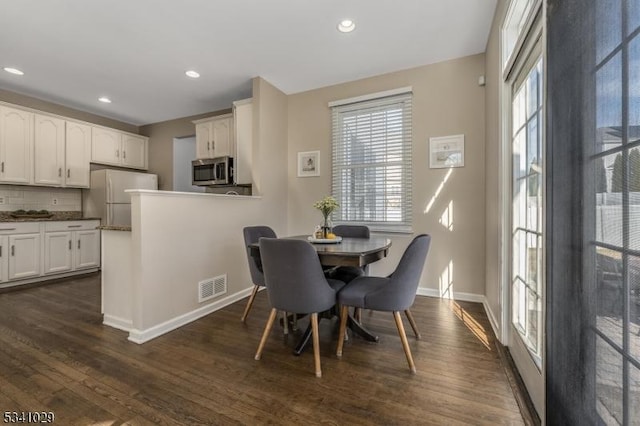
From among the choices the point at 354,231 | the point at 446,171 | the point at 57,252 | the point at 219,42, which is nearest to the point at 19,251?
the point at 57,252

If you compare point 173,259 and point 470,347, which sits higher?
point 173,259

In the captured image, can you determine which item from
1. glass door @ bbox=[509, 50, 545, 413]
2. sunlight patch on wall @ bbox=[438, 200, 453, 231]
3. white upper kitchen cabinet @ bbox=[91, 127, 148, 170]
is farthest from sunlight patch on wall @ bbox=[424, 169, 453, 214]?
white upper kitchen cabinet @ bbox=[91, 127, 148, 170]

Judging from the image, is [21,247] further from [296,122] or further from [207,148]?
[296,122]

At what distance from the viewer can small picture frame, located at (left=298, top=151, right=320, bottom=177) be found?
159 inches

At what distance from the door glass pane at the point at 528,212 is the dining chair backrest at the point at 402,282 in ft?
1.99

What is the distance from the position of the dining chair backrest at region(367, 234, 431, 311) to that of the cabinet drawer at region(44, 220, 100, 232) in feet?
15.8

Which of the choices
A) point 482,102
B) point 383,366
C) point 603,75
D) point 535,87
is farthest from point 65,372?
point 482,102

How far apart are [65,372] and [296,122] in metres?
3.60

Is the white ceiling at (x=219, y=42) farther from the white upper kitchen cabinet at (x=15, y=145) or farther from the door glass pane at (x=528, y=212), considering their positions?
the door glass pane at (x=528, y=212)

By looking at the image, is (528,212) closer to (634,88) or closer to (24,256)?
(634,88)

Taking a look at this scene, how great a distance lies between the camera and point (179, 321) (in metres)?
2.60

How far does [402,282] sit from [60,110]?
19.6ft

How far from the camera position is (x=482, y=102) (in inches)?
124

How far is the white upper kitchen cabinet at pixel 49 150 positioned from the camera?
4.18 m
